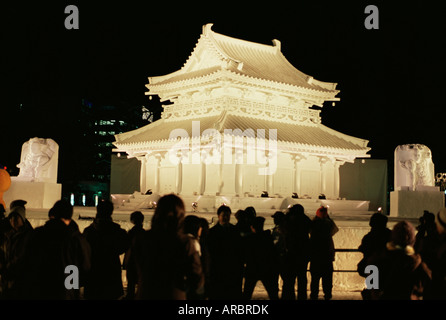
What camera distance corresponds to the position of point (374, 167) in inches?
1211

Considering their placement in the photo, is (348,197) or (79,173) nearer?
(348,197)

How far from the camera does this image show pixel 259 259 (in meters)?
8.02

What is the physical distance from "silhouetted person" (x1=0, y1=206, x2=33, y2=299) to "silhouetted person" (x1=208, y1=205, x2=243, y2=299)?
7.96ft

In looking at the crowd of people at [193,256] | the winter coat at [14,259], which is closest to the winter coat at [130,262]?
the crowd of people at [193,256]

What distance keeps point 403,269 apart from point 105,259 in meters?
3.81

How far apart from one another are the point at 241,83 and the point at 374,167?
10.1 m

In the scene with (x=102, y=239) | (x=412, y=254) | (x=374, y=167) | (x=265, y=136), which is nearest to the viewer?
(x=412, y=254)

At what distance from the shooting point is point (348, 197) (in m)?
30.8

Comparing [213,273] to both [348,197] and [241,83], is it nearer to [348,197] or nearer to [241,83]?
[241,83]

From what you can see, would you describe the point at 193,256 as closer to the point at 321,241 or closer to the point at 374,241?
the point at 374,241
